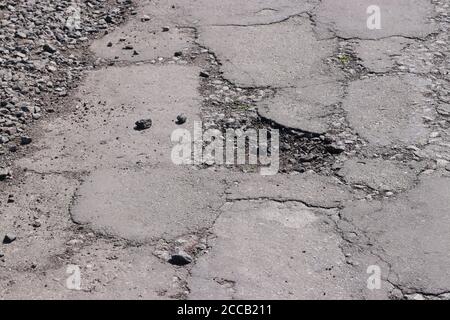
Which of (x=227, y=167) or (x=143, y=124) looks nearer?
(x=227, y=167)

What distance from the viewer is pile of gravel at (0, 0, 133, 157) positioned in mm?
4727

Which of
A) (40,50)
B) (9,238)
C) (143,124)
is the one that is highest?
(40,50)

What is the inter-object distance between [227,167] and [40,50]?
2002mm

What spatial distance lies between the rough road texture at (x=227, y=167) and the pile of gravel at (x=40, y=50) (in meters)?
0.02

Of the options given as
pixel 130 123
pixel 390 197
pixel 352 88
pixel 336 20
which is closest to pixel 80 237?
pixel 130 123

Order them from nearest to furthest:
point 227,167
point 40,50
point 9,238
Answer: point 9,238
point 227,167
point 40,50

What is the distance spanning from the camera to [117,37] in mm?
5648

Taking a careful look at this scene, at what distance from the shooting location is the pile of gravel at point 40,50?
15.5 feet

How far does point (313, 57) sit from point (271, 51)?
31 centimetres

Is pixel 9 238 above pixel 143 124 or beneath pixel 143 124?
beneath

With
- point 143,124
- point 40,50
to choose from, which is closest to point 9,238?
point 143,124

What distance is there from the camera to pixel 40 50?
5367 millimetres

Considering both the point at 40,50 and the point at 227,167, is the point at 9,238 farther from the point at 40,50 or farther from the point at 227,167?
the point at 40,50

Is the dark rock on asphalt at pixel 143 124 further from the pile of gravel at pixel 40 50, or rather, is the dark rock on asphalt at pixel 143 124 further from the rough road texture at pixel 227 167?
the pile of gravel at pixel 40 50
